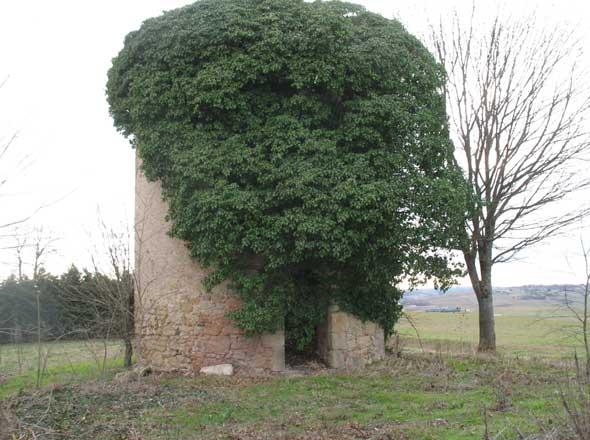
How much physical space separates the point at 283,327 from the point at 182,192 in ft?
A: 11.7

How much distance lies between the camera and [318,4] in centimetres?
1268

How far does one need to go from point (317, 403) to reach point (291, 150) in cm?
507

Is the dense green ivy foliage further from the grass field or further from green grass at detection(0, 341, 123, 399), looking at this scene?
green grass at detection(0, 341, 123, 399)

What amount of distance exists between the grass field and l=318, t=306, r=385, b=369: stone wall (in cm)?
40

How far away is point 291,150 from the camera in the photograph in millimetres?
11703

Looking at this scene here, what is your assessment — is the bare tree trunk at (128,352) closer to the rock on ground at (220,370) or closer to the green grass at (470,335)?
the rock on ground at (220,370)

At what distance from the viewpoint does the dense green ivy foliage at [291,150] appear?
1120 centimetres

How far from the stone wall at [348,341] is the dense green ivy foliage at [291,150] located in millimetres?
290

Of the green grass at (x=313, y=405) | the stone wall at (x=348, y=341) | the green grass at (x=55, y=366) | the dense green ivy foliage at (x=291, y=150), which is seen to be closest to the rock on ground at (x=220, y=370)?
the green grass at (x=313, y=405)

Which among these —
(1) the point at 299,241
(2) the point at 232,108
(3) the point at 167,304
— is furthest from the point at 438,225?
(3) the point at 167,304

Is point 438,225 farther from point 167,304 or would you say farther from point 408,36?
point 167,304

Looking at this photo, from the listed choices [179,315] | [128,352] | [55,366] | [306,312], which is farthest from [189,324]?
[55,366]

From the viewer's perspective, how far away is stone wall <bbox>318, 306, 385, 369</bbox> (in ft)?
40.9

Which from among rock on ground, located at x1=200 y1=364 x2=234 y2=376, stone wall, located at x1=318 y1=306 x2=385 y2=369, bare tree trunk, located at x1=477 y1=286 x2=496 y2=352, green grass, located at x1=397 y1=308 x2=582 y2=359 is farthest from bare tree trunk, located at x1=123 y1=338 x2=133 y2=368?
bare tree trunk, located at x1=477 y1=286 x2=496 y2=352
